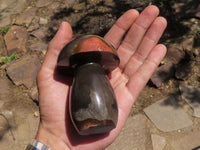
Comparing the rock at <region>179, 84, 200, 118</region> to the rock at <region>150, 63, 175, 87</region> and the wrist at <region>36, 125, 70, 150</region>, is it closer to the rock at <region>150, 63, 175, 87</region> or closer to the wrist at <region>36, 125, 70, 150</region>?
the rock at <region>150, 63, 175, 87</region>

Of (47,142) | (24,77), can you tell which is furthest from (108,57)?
(24,77)

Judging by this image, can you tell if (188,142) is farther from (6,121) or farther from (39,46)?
(39,46)

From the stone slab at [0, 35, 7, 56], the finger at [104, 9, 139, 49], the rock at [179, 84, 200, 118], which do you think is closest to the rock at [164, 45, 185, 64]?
the rock at [179, 84, 200, 118]

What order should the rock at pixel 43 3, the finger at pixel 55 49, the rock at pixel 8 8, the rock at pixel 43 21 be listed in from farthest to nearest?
the rock at pixel 43 3, the rock at pixel 8 8, the rock at pixel 43 21, the finger at pixel 55 49

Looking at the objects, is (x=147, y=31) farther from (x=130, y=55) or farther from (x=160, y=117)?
(x=160, y=117)

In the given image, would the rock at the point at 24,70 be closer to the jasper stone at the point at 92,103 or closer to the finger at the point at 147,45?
the finger at the point at 147,45

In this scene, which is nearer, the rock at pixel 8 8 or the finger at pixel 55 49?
the finger at pixel 55 49

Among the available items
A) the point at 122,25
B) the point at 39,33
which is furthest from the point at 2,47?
the point at 122,25

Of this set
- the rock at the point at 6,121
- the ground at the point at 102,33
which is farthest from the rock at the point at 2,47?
the rock at the point at 6,121
